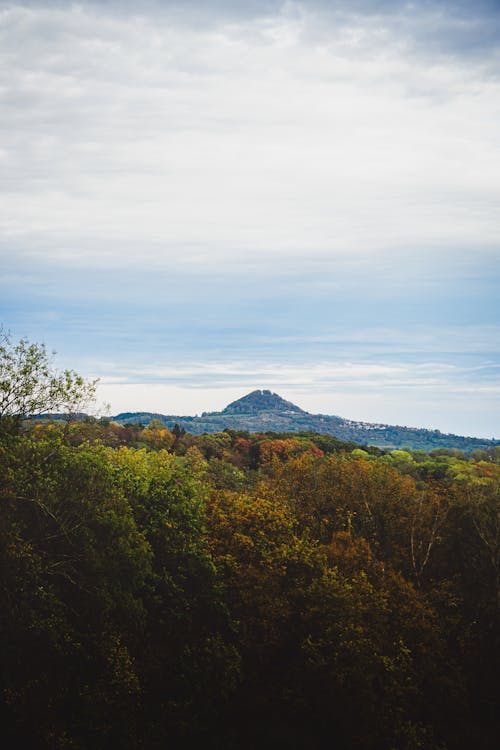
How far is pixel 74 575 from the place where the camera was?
34.6 m

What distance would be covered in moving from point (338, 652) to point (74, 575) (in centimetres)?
1454

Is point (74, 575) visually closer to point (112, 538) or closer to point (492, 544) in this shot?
point (112, 538)

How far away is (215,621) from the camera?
37.3 meters

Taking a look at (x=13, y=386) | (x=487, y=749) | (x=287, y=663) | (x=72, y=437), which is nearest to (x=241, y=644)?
(x=287, y=663)

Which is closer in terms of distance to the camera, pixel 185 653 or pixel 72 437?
pixel 185 653

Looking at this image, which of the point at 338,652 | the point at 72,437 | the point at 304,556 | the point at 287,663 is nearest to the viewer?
the point at 338,652

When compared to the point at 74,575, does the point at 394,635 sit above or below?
below

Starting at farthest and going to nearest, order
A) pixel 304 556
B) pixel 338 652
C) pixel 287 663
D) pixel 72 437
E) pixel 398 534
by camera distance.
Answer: pixel 398 534 < pixel 72 437 < pixel 304 556 < pixel 287 663 < pixel 338 652

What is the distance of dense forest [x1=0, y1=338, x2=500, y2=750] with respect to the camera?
101 feet

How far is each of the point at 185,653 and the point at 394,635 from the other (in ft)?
39.0

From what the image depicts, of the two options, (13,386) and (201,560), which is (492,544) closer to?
(201,560)

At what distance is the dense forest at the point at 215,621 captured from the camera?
30.9 meters

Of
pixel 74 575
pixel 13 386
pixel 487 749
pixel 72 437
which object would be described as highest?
pixel 13 386

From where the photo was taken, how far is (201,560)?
38875mm
